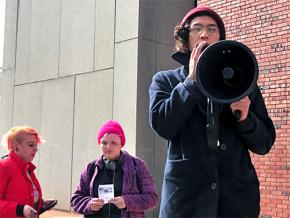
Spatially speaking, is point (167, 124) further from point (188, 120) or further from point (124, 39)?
point (124, 39)

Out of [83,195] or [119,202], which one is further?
[83,195]

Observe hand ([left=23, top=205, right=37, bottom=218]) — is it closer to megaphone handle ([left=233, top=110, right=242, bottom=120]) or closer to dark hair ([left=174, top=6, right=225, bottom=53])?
dark hair ([left=174, top=6, right=225, bottom=53])

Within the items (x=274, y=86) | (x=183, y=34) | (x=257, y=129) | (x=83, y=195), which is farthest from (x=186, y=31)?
(x=274, y=86)

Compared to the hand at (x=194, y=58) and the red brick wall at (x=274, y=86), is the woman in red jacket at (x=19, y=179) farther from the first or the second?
the red brick wall at (x=274, y=86)

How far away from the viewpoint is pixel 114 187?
3967 millimetres

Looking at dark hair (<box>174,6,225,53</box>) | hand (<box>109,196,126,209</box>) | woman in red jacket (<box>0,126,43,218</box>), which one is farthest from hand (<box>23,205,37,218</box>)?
dark hair (<box>174,6,225,53</box>)

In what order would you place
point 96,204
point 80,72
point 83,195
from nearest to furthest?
point 96,204, point 83,195, point 80,72

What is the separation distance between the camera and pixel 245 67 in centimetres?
200

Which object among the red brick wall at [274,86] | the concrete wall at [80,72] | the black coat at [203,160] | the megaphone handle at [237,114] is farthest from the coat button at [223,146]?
the concrete wall at [80,72]

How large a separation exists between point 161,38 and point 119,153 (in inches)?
219

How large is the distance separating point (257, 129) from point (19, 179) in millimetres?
2816

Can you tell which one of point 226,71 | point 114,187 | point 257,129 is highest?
point 226,71

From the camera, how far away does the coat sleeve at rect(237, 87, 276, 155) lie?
1994 millimetres

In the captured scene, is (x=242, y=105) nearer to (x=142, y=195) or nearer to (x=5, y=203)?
(x=142, y=195)
